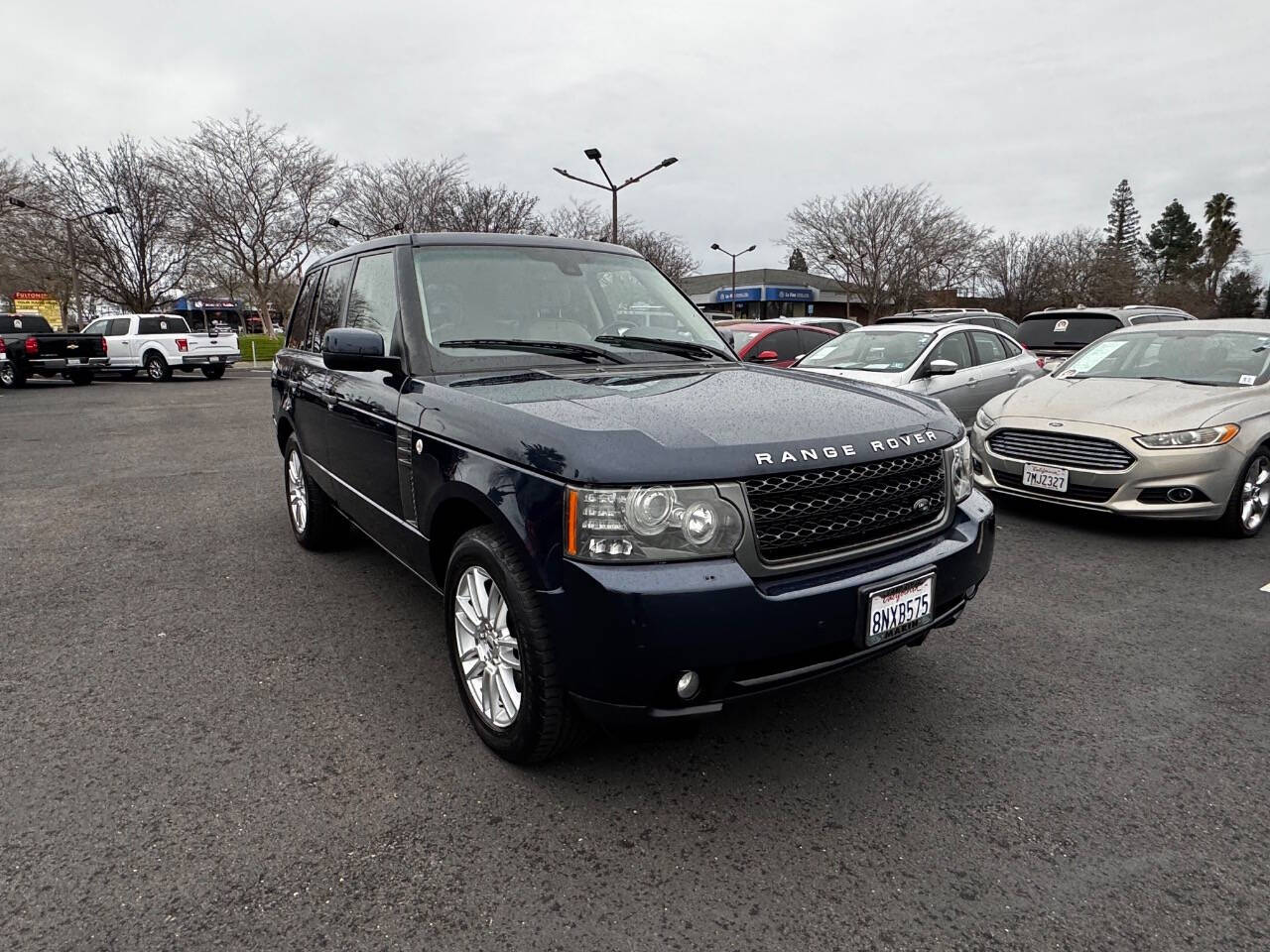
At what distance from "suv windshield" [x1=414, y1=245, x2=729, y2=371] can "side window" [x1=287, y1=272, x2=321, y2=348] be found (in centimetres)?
171

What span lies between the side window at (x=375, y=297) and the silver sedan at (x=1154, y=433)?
15.5 ft

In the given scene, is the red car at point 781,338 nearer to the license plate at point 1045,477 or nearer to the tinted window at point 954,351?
the tinted window at point 954,351

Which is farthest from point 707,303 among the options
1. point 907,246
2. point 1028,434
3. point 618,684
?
point 618,684

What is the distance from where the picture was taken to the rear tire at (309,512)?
4.82 metres

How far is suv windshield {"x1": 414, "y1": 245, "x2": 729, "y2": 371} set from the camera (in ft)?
10.8

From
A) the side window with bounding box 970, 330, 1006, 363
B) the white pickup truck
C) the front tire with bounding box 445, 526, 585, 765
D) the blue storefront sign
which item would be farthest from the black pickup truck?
the blue storefront sign

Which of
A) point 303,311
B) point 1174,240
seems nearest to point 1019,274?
point 1174,240

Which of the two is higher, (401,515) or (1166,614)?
(401,515)

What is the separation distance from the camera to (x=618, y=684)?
2156mm

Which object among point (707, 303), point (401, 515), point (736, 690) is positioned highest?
point (707, 303)

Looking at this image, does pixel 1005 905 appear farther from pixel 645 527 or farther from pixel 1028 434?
pixel 1028 434

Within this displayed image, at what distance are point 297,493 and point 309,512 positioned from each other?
417 mm

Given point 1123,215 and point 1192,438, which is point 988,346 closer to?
point 1192,438

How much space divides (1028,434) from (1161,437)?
842 mm
